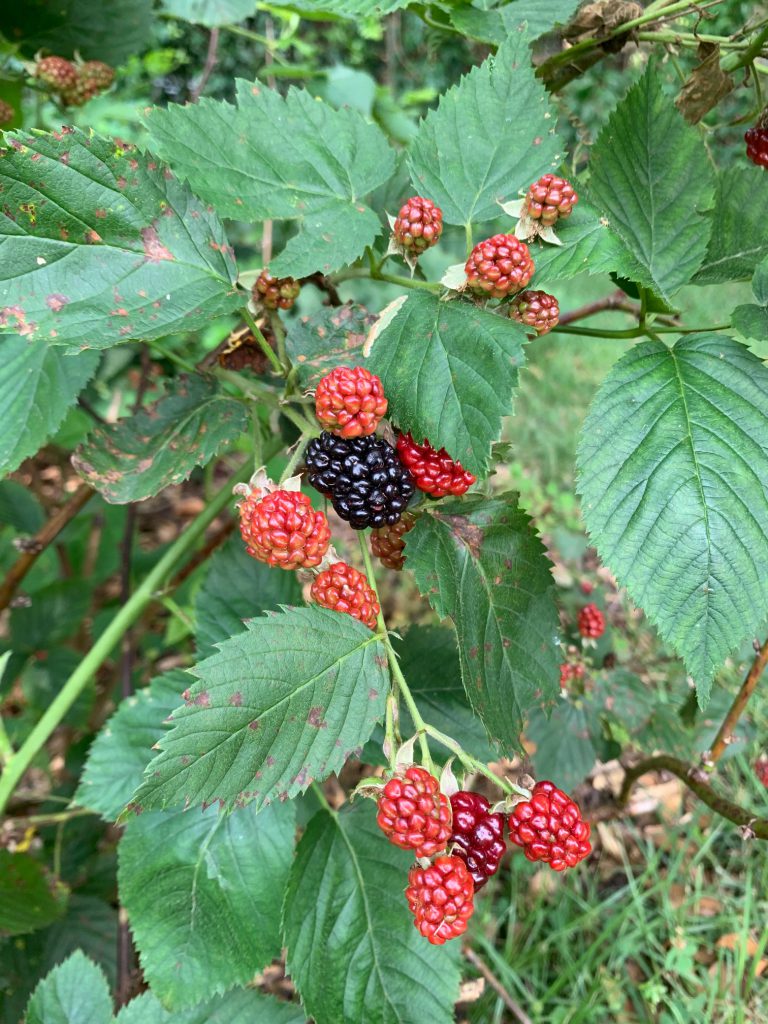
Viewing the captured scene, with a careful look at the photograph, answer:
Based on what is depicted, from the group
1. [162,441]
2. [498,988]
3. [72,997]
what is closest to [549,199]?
[162,441]

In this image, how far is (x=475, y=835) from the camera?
614 mm

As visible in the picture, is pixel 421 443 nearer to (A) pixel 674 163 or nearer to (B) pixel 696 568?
(B) pixel 696 568

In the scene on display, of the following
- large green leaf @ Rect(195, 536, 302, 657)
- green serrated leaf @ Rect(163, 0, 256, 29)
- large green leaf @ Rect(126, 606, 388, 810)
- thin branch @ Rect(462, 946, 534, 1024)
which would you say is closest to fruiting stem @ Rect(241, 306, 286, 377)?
large green leaf @ Rect(126, 606, 388, 810)

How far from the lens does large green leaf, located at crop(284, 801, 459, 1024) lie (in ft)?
2.45

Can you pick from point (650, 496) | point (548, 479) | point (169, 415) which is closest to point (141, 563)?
point (169, 415)

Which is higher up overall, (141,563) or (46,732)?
(46,732)

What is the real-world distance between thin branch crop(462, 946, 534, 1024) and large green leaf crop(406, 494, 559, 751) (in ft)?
2.39

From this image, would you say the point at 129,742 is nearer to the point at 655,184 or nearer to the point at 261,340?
the point at 261,340

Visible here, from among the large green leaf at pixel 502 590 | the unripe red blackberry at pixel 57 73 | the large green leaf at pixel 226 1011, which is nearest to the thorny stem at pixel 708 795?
the large green leaf at pixel 502 590

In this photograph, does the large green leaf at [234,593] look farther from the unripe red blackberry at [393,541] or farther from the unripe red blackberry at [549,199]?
the unripe red blackberry at [549,199]

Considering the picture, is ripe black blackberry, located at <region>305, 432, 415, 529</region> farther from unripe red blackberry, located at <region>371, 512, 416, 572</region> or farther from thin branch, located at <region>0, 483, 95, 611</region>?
thin branch, located at <region>0, 483, 95, 611</region>

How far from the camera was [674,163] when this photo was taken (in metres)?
0.68

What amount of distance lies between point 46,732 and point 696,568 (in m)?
0.75

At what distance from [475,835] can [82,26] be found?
1.21m
